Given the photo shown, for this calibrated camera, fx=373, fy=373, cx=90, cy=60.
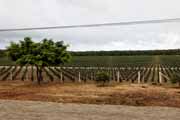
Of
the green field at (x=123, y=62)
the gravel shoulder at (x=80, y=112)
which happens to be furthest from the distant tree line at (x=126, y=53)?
the gravel shoulder at (x=80, y=112)

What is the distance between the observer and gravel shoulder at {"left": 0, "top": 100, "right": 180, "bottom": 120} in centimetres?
1278

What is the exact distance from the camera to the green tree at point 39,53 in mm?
26172

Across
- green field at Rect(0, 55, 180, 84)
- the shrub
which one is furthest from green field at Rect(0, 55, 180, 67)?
the shrub

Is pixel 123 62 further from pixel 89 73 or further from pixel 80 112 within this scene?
pixel 80 112

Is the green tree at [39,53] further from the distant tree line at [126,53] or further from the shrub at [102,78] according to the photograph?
the distant tree line at [126,53]

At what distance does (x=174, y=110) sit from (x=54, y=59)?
14.1m

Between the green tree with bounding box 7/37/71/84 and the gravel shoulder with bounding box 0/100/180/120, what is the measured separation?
33.9 feet

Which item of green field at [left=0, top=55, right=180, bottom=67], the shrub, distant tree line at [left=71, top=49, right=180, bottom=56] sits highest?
distant tree line at [left=71, top=49, right=180, bottom=56]

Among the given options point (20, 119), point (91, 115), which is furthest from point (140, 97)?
point (20, 119)

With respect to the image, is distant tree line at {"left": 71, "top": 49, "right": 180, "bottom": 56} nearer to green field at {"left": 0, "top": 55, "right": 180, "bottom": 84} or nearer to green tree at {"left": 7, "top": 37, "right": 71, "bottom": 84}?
green field at {"left": 0, "top": 55, "right": 180, "bottom": 84}

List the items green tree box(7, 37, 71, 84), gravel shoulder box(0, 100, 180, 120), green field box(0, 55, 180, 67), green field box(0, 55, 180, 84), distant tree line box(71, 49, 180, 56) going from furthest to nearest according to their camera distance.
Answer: distant tree line box(71, 49, 180, 56) < green field box(0, 55, 180, 67) < green field box(0, 55, 180, 84) < green tree box(7, 37, 71, 84) < gravel shoulder box(0, 100, 180, 120)

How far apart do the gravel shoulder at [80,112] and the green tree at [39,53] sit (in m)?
10.3

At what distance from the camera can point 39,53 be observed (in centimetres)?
2656

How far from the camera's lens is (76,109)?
14.6 meters
